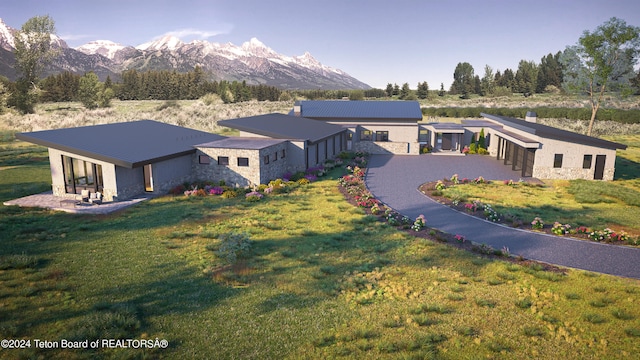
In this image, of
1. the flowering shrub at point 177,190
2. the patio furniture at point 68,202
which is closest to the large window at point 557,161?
the flowering shrub at point 177,190

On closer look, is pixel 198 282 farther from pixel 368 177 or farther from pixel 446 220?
pixel 368 177

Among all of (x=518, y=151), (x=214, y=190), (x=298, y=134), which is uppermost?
(x=298, y=134)

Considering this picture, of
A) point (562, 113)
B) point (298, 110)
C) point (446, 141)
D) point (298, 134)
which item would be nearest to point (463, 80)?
point (562, 113)

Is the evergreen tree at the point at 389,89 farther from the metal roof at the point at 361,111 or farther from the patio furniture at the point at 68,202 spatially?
the patio furniture at the point at 68,202

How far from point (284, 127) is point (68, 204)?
17900mm

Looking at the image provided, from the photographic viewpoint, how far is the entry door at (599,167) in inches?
1193

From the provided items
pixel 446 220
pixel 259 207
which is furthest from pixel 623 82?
pixel 259 207

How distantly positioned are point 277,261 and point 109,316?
6.10 m

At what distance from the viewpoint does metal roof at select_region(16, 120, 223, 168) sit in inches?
889

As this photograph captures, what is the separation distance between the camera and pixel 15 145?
44.8 metres

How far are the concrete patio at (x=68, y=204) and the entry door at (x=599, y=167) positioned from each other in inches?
1244

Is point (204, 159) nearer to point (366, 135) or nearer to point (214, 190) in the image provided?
point (214, 190)

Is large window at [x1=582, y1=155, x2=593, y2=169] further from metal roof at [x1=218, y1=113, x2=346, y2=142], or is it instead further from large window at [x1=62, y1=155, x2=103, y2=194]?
large window at [x1=62, y1=155, x2=103, y2=194]

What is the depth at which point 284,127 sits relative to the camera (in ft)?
116
